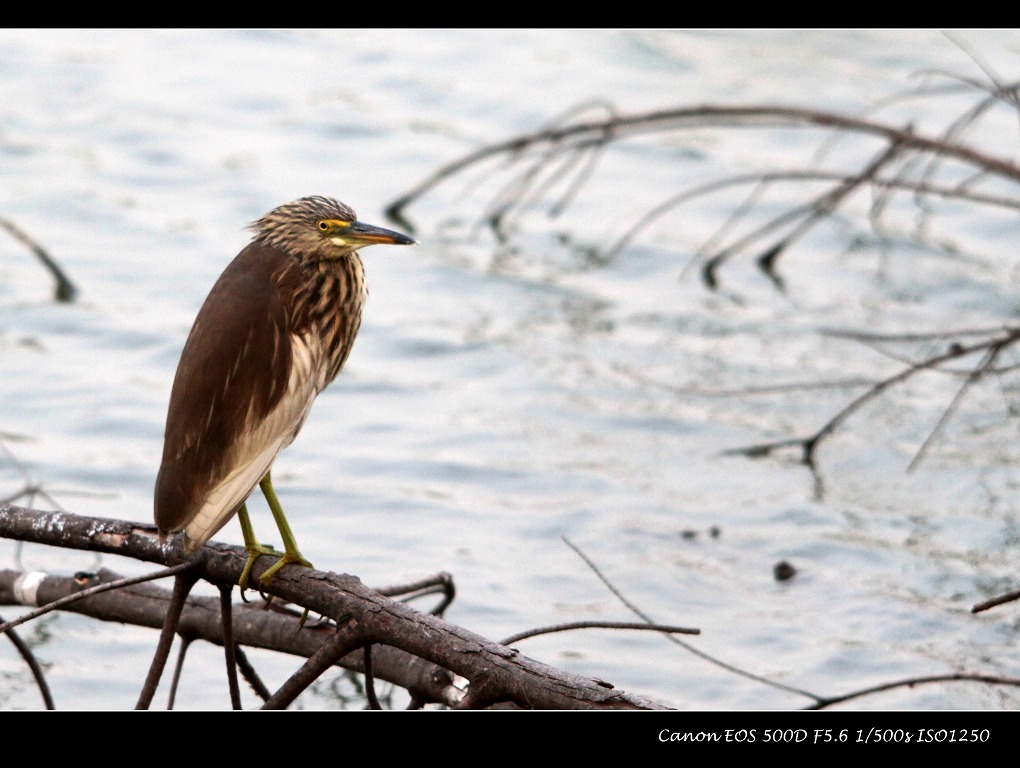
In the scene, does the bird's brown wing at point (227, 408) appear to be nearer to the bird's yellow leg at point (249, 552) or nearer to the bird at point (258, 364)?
the bird at point (258, 364)

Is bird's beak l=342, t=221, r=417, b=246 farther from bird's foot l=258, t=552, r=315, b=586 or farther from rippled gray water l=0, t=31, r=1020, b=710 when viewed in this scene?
rippled gray water l=0, t=31, r=1020, b=710

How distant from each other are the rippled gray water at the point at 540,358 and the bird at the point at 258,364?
151cm

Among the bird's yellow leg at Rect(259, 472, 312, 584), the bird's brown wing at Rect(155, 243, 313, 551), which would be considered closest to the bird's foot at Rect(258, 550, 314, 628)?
the bird's yellow leg at Rect(259, 472, 312, 584)

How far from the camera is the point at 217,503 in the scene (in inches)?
129

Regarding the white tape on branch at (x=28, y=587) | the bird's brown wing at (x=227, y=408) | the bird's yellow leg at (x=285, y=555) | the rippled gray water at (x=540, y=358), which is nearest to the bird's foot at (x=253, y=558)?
the bird's yellow leg at (x=285, y=555)

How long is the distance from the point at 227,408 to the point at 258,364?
0.13 m

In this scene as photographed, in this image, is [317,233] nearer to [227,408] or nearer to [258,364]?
[258,364]

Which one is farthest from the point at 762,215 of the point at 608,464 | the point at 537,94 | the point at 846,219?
the point at 608,464

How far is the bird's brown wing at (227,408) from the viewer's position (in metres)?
3.29

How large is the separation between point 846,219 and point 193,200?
12.1ft

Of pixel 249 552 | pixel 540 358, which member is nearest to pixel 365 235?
pixel 249 552

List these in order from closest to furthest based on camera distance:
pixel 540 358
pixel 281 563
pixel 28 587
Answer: pixel 281 563, pixel 28 587, pixel 540 358

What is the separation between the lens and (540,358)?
24.2ft
